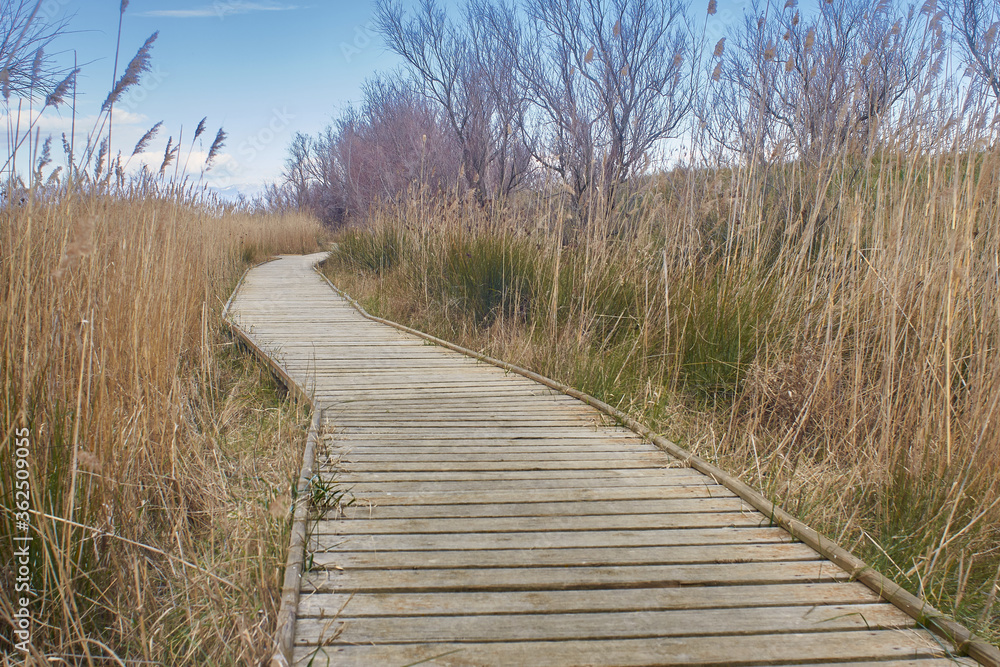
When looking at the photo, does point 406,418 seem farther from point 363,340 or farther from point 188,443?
point 363,340

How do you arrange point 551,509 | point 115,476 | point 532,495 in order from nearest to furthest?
point 115,476 → point 551,509 → point 532,495

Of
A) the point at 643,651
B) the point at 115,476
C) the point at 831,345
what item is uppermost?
the point at 831,345

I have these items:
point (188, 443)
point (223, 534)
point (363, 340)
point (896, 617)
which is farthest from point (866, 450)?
point (363, 340)

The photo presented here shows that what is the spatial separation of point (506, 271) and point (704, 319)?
2.17m

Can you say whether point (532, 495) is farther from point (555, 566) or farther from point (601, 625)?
point (601, 625)

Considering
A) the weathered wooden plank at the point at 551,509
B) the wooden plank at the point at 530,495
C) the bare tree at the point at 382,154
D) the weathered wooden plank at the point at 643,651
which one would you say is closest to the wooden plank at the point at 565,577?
the weathered wooden plank at the point at 643,651

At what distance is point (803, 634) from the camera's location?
1524 millimetres

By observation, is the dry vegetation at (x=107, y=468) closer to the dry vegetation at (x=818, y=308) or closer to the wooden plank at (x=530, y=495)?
the wooden plank at (x=530, y=495)

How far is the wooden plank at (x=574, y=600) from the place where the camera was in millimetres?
1589

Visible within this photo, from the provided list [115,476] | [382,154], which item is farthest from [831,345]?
[382,154]

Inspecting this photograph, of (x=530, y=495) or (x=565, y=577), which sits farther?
(x=530, y=495)

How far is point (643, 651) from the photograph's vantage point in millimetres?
1452

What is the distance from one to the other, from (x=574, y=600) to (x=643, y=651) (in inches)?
9.1

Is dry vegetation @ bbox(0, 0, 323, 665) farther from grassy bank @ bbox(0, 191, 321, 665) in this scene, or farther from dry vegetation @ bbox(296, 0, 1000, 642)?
dry vegetation @ bbox(296, 0, 1000, 642)
